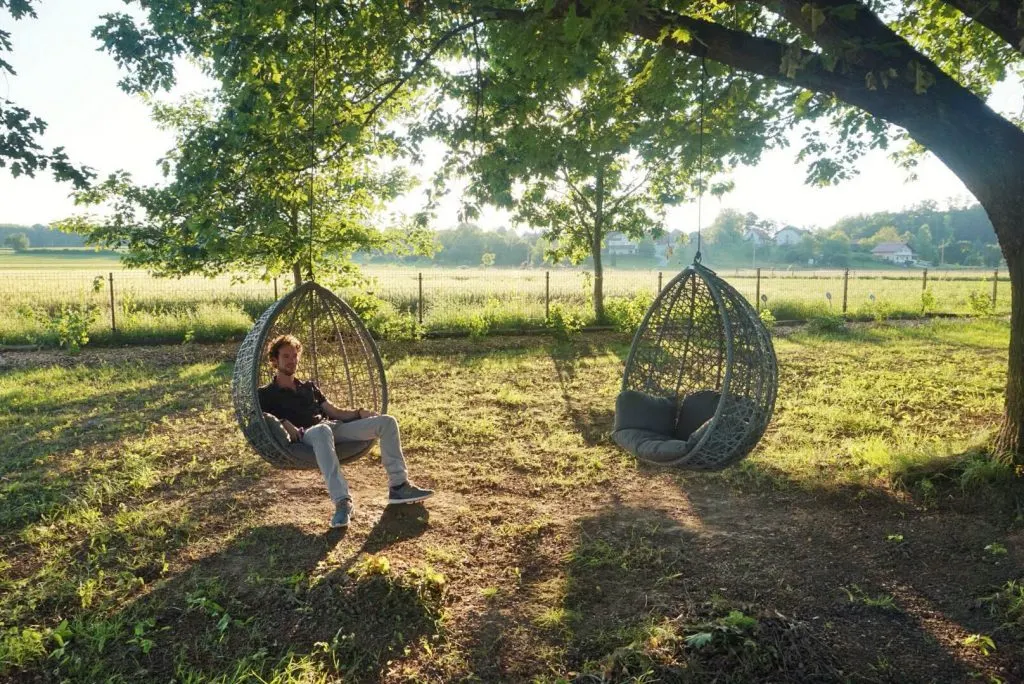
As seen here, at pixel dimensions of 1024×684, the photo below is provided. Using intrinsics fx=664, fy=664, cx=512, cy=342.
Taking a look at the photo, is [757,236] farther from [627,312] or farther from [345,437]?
[345,437]

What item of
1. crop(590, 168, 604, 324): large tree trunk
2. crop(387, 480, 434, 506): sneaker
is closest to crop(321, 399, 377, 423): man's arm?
crop(387, 480, 434, 506): sneaker

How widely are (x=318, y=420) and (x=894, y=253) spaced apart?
8617 centimetres

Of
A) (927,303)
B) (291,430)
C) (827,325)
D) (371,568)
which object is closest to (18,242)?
(827,325)

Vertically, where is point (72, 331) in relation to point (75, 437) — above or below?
above

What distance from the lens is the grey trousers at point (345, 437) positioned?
12.8ft

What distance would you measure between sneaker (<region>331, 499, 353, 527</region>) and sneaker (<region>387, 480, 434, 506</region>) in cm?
32

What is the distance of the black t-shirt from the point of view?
13.6ft

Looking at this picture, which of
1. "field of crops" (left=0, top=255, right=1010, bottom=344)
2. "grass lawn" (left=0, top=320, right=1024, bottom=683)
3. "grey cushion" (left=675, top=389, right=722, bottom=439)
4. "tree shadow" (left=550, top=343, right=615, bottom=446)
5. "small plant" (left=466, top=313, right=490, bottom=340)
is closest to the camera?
"grass lawn" (left=0, top=320, right=1024, bottom=683)

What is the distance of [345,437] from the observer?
409cm

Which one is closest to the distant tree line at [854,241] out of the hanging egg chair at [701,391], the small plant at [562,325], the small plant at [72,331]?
the small plant at [562,325]

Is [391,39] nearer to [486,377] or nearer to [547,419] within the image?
[547,419]

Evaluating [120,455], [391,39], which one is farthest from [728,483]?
[120,455]

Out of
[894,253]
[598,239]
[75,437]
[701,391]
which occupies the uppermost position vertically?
[894,253]

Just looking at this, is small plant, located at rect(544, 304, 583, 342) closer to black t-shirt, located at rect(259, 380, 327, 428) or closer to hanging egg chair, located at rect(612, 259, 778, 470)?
hanging egg chair, located at rect(612, 259, 778, 470)
